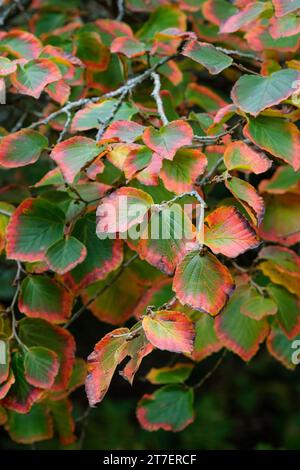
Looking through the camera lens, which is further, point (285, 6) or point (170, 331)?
point (285, 6)

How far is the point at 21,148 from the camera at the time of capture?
96 centimetres

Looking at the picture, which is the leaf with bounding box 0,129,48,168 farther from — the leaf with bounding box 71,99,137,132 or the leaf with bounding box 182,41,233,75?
the leaf with bounding box 182,41,233,75

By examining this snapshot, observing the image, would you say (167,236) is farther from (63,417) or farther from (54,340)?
(63,417)

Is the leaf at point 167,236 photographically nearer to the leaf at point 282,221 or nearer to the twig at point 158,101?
the twig at point 158,101

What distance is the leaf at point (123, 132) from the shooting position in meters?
0.85

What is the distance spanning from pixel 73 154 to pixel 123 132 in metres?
0.07

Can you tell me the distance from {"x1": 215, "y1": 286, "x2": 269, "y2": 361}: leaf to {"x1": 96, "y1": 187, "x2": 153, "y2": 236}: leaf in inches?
12.7

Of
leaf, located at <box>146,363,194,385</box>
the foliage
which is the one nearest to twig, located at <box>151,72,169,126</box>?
the foliage

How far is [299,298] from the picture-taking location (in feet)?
3.43

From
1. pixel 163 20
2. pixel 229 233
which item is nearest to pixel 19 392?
pixel 229 233

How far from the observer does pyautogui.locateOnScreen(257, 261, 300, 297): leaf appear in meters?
1.03

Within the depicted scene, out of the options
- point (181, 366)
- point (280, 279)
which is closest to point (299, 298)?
point (280, 279)

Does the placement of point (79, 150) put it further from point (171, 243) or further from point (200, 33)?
point (200, 33)

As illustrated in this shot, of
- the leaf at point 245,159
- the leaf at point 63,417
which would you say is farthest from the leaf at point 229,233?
the leaf at point 63,417
